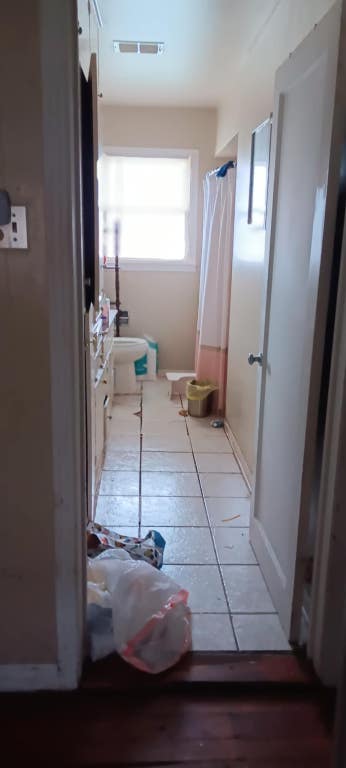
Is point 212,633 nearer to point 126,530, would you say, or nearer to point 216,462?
point 126,530

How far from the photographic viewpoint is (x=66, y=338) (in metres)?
1.54

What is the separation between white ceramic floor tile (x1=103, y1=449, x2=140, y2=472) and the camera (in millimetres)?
3455

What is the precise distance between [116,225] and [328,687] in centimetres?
450

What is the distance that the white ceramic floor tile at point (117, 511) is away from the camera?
2791mm

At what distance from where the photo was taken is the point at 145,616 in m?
1.89

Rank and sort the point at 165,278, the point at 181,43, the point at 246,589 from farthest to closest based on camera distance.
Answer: the point at 165,278
the point at 181,43
the point at 246,589

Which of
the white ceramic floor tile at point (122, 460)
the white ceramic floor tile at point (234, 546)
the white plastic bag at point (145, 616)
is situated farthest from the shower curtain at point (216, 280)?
the white plastic bag at point (145, 616)

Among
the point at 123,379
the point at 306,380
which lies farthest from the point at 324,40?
the point at 123,379

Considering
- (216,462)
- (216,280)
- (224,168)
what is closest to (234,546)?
(216,462)

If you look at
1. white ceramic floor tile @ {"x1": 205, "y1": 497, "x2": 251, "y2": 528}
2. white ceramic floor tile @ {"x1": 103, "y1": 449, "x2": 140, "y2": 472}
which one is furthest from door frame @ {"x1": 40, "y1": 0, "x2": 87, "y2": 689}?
white ceramic floor tile @ {"x1": 103, "y1": 449, "x2": 140, "y2": 472}

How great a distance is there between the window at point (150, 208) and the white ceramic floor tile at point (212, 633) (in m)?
3.90

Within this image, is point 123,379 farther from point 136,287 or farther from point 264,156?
point 264,156

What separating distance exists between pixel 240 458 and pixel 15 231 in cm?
242

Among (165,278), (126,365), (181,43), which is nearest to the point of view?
(181,43)
